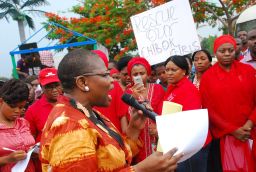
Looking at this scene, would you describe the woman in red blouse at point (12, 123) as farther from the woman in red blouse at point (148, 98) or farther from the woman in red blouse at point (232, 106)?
the woman in red blouse at point (232, 106)

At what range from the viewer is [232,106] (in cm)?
429

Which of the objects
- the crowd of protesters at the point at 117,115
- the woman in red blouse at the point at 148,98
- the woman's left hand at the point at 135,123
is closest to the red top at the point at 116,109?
the crowd of protesters at the point at 117,115

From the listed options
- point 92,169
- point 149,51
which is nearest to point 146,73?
point 149,51

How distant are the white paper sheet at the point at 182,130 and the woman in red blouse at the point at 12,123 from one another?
158 cm

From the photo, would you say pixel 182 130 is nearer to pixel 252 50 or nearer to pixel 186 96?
pixel 186 96

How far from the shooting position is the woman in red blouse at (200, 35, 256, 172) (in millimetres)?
4273

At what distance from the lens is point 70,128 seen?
6.36ft

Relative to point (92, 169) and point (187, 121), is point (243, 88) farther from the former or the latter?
point (92, 169)

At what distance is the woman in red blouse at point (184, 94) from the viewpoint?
14.6ft

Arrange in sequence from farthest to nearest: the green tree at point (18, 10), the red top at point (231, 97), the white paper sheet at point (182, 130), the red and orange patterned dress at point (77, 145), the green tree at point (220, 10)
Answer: the green tree at point (18, 10) → the green tree at point (220, 10) → the red top at point (231, 97) → the white paper sheet at point (182, 130) → the red and orange patterned dress at point (77, 145)

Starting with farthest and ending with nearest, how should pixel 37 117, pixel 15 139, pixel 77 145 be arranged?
1. pixel 37 117
2. pixel 15 139
3. pixel 77 145

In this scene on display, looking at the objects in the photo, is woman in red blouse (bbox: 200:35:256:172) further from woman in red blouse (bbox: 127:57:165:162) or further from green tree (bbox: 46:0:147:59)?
green tree (bbox: 46:0:147:59)

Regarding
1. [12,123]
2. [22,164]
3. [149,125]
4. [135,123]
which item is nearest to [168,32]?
[149,125]

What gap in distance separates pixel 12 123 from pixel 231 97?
214 cm
